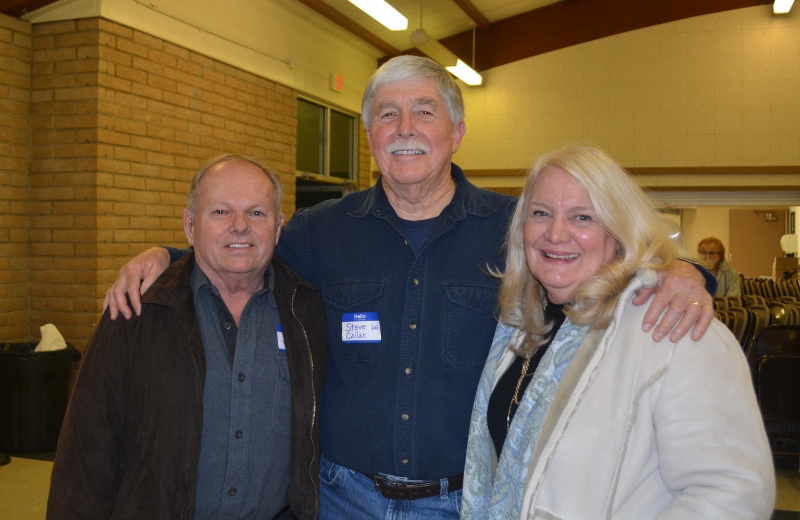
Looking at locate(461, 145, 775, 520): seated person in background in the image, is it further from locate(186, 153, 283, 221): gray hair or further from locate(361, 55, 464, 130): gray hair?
locate(186, 153, 283, 221): gray hair

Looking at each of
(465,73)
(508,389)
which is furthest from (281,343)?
(465,73)

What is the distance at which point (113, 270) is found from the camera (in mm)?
5684

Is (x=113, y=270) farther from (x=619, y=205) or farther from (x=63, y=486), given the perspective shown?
(x=619, y=205)

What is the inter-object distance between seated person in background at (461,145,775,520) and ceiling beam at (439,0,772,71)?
387 inches

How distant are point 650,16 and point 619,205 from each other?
10238 mm

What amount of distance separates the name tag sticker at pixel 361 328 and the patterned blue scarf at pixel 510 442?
16.0 inches

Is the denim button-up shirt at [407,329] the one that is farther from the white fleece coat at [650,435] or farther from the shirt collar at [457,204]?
the white fleece coat at [650,435]

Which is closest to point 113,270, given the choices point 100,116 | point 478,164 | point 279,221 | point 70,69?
point 100,116

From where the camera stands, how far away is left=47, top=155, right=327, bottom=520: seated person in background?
188 cm

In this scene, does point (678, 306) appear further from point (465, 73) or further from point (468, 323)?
point (465, 73)

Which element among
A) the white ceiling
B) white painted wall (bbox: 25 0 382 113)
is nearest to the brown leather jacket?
white painted wall (bbox: 25 0 382 113)

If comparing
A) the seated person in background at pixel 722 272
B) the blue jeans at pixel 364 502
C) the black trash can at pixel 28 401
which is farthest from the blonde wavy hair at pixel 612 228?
the seated person in background at pixel 722 272

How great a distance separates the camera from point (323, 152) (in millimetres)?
9648

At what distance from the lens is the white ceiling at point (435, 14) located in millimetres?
9062
